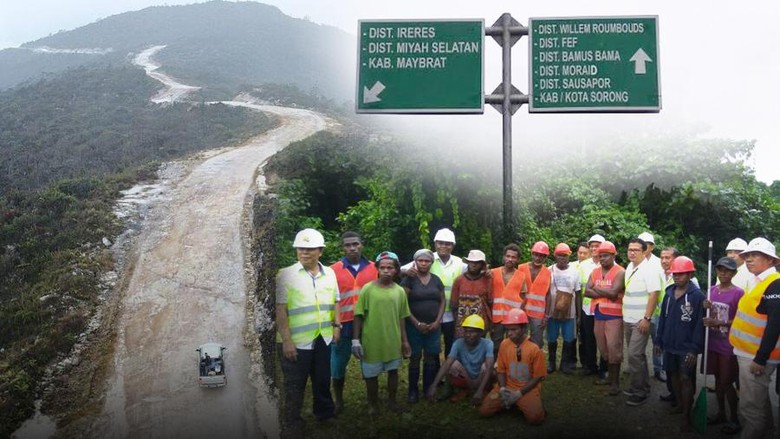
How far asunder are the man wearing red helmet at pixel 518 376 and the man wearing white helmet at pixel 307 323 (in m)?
1.57

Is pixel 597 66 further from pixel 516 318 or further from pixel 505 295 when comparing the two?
pixel 516 318

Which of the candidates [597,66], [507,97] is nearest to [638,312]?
[507,97]

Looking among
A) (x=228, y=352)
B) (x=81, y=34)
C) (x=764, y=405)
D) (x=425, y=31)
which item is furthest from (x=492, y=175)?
(x=81, y=34)

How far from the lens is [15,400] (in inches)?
239

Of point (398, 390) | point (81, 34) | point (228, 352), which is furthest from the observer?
point (81, 34)

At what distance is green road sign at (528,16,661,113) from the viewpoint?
28.3ft

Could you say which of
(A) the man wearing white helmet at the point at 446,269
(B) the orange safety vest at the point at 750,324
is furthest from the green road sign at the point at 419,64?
(B) the orange safety vest at the point at 750,324

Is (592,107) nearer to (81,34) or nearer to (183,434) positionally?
(183,434)

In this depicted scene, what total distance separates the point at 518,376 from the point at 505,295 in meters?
0.97

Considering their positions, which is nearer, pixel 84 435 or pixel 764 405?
pixel 764 405

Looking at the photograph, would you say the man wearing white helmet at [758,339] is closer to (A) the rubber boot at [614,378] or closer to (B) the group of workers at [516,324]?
(B) the group of workers at [516,324]

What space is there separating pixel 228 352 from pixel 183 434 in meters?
1.57

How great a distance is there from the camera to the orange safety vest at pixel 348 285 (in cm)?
616

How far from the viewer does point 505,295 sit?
21.4 ft
